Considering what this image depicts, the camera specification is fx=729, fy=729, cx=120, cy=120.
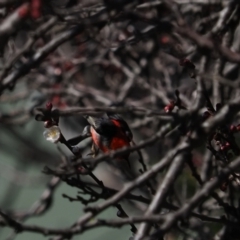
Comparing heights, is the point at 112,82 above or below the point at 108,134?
below

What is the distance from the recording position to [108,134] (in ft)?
10.0

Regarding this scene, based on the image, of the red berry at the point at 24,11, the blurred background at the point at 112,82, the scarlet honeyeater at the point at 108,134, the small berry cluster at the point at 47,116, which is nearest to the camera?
the small berry cluster at the point at 47,116

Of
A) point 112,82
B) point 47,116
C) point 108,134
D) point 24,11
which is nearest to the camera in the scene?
point 47,116

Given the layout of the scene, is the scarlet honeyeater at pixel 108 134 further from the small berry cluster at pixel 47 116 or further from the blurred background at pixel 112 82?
the blurred background at pixel 112 82

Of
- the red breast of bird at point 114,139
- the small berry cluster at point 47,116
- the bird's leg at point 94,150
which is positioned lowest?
the bird's leg at point 94,150

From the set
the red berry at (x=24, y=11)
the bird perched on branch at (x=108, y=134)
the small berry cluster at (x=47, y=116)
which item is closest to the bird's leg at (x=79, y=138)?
the bird perched on branch at (x=108, y=134)

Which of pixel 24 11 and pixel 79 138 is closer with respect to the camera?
pixel 24 11

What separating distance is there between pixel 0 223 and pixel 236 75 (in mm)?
2759

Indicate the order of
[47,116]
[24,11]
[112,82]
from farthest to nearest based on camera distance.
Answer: [112,82] → [24,11] → [47,116]

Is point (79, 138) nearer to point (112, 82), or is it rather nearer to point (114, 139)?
point (114, 139)

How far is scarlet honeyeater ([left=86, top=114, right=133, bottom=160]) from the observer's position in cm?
306

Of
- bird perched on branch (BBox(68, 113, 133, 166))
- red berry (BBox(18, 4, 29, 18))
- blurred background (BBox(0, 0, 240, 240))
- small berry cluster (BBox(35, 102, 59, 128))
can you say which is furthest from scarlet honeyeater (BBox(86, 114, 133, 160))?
blurred background (BBox(0, 0, 240, 240))

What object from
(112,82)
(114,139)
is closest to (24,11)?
(114,139)

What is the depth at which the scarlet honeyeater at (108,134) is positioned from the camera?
120 inches
